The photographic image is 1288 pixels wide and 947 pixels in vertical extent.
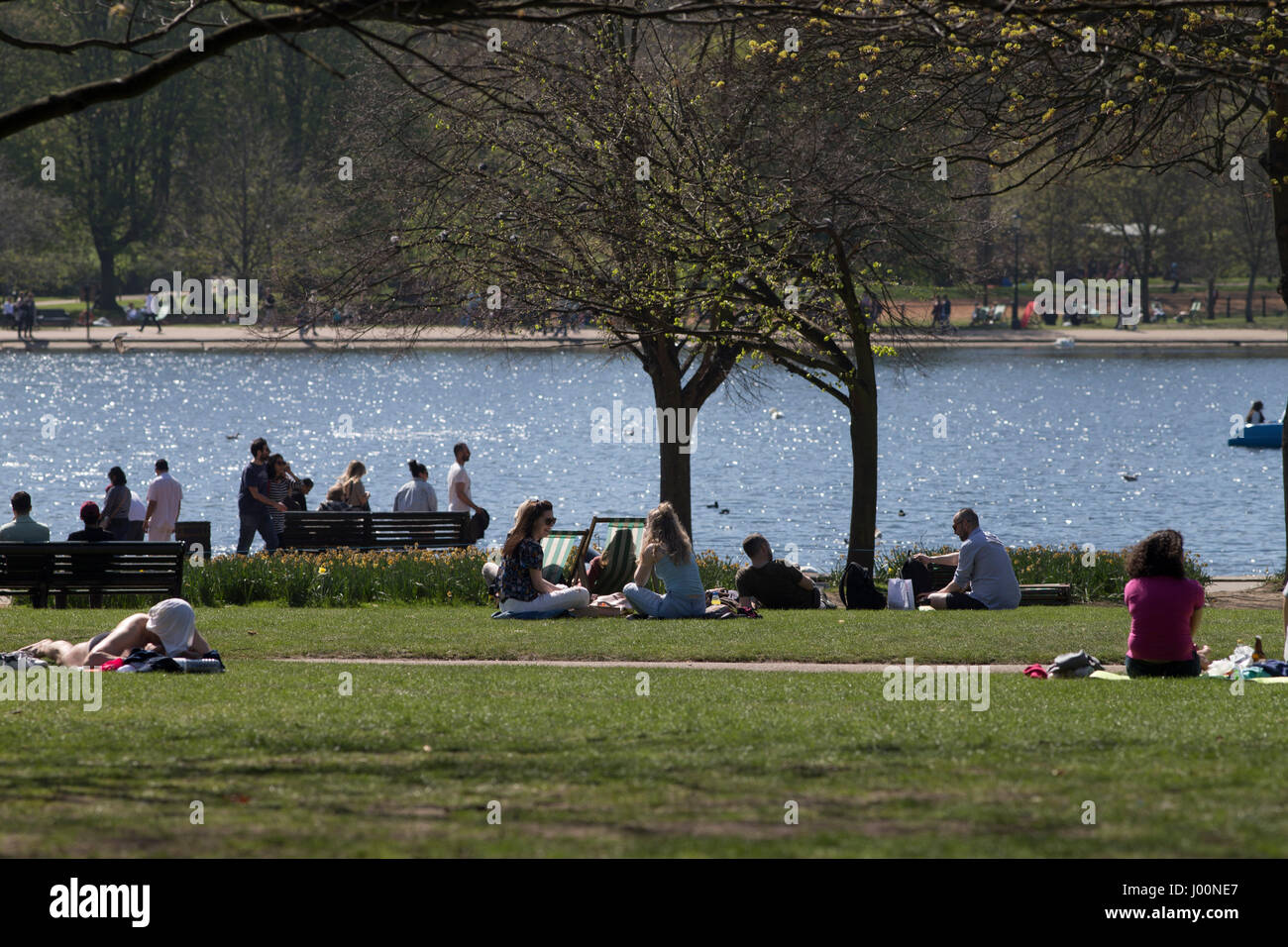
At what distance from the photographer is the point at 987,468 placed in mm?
45125

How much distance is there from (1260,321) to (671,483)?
8029cm

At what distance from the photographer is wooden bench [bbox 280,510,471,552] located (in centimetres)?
2003

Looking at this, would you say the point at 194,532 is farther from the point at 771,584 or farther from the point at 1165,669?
the point at 1165,669

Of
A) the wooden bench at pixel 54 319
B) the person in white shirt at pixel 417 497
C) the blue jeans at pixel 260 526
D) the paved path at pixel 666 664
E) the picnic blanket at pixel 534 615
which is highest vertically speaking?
the wooden bench at pixel 54 319

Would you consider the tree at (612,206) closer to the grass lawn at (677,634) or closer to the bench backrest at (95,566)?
the grass lawn at (677,634)

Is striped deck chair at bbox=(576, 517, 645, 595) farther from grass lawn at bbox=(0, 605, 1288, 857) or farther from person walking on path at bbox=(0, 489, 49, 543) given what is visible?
person walking on path at bbox=(0, 489, 49, 543)

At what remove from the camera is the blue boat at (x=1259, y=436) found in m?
48.8

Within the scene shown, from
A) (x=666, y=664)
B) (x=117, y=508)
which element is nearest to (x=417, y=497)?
(x=117, y=508)

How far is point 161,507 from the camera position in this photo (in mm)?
20906

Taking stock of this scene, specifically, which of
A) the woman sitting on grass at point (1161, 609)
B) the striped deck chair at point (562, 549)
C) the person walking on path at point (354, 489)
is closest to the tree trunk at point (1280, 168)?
the woman sitting on grass at point (1161, 609)

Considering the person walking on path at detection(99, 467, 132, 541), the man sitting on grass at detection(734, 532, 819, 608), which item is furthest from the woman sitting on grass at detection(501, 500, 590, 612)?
the person walking on path at detection(99, 467, 132, 541)

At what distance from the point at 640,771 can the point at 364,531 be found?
1320 cm

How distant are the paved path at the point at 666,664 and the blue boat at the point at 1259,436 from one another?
1556 inches
